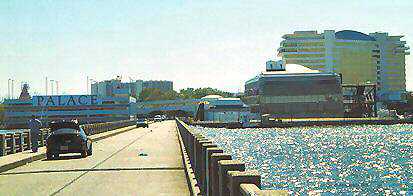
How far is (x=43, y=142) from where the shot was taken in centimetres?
4497

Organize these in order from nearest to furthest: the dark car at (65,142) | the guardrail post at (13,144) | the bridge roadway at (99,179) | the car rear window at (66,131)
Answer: the bridge roadway at (99,179) → the dark car at (65,142) → the car rear window at (66,131) → the guardrail post at (13,144)

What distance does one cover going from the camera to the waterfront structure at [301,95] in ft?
601

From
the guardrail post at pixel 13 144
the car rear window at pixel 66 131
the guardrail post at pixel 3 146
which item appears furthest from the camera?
the guardrail post at pixel 13 144

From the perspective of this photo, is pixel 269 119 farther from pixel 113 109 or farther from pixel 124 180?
pixel 124 180

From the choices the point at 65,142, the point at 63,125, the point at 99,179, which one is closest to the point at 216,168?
the point at 99,179

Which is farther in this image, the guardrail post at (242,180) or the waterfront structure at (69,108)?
the waterfront structure at (69,108)

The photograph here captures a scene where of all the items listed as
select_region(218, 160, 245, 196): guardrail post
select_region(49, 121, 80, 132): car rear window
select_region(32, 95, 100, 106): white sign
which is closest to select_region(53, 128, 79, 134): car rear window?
select_region(49, 121, 80, 132): car rear window

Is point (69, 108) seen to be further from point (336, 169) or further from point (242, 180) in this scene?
point (242, 180)

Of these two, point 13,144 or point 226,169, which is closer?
point 226,169

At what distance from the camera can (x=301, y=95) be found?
18475cm

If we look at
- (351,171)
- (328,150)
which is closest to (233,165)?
(351,171)

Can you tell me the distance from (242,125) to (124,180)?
155852mm

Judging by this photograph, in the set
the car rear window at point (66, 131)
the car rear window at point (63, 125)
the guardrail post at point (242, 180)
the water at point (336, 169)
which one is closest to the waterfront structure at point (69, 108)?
the water at point (336, 169)

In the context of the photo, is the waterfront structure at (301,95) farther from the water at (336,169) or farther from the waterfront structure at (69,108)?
the water at (336,169)
